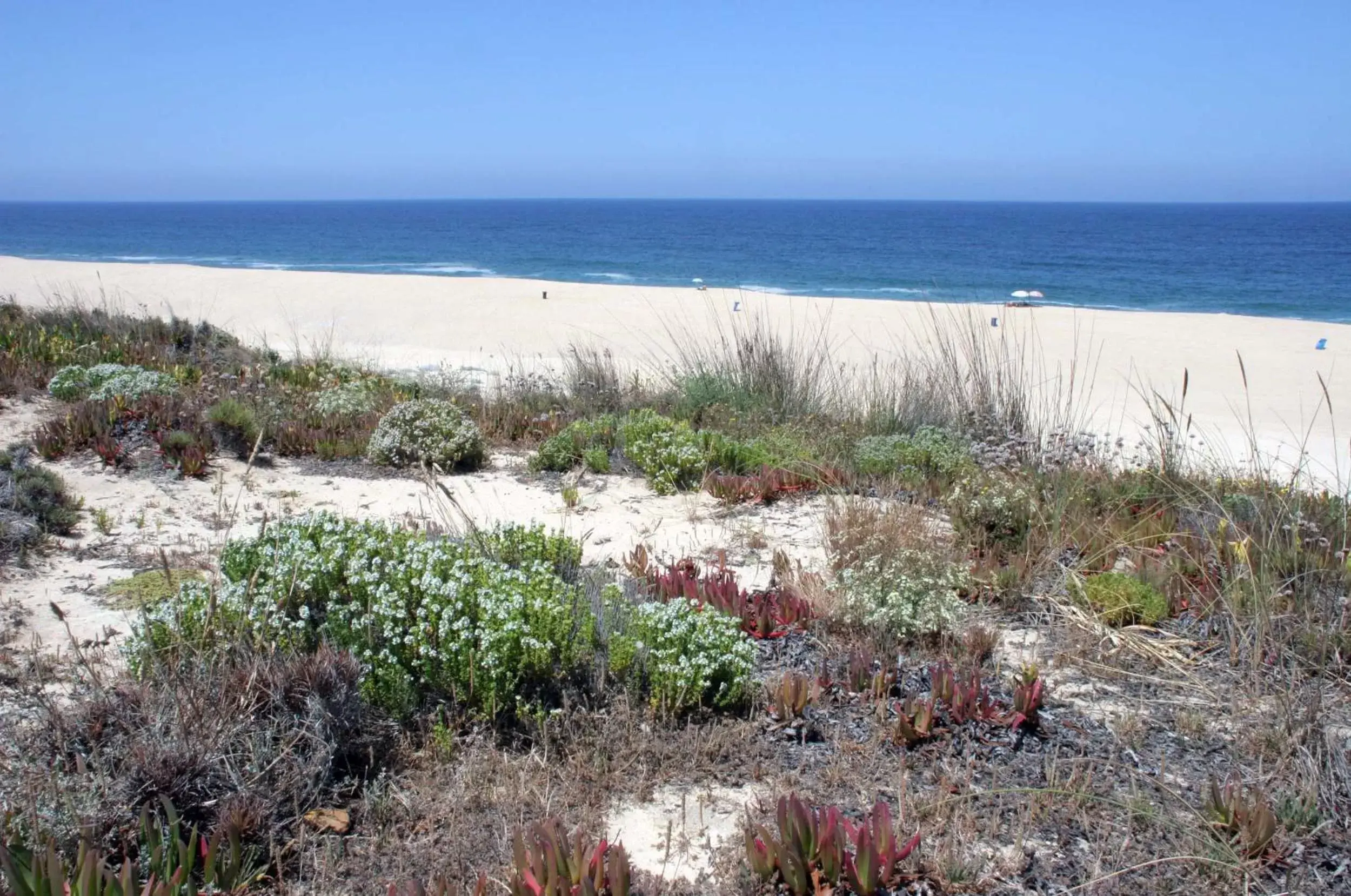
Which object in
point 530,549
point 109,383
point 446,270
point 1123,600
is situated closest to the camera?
point 1123,600

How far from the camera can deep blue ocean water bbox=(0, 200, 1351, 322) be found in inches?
1480

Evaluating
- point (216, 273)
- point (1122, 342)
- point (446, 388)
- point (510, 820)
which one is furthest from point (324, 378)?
point (216, 273)

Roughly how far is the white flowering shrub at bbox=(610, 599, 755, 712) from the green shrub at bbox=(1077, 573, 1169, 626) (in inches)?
73.4


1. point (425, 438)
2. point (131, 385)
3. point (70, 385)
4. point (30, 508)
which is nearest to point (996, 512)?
point (425, 438)

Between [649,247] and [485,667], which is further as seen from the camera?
[649,247]

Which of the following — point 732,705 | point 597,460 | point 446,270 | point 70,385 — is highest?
point 446,270

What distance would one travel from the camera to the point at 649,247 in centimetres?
6575

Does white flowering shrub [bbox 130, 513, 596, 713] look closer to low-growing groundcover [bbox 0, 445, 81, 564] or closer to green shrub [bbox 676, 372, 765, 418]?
low-growing groundcover [bbox 0, 445, 81, 564]

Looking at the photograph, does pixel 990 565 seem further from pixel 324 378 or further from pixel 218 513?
pixel 324 378

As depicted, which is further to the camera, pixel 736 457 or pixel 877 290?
pixel 877 290

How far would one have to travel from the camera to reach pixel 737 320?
64.5 ft

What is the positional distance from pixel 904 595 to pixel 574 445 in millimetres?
3774

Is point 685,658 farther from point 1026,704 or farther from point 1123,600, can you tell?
point 1123,600

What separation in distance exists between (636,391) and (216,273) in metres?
25.6
